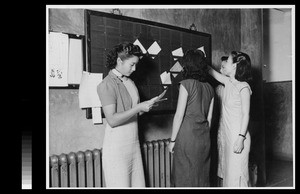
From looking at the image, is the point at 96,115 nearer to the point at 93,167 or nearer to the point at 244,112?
the point at 93,167

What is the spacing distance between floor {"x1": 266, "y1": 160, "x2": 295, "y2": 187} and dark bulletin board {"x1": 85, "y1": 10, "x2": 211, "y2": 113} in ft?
5.14

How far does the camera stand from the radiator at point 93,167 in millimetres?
1961

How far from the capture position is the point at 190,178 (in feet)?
6.77

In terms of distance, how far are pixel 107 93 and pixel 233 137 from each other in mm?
1170

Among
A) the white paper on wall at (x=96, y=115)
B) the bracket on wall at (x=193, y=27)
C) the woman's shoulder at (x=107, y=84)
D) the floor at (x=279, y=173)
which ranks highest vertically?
the bracket on wall at (x=193, y=27)

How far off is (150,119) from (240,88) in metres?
0.90

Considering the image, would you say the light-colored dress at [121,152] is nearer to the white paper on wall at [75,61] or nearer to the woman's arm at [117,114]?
the woman's arm at [117,114]

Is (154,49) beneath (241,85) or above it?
above

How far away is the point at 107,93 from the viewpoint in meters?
1.83

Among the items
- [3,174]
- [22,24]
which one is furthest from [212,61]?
[3,174]

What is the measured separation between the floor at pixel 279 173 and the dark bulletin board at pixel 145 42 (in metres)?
1.57

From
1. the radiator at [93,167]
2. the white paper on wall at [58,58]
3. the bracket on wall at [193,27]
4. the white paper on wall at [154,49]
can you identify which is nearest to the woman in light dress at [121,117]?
the radiator at [93,167]

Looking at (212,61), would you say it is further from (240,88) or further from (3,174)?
(3,174)

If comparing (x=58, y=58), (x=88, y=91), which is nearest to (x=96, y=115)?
(x=88, y=91)
